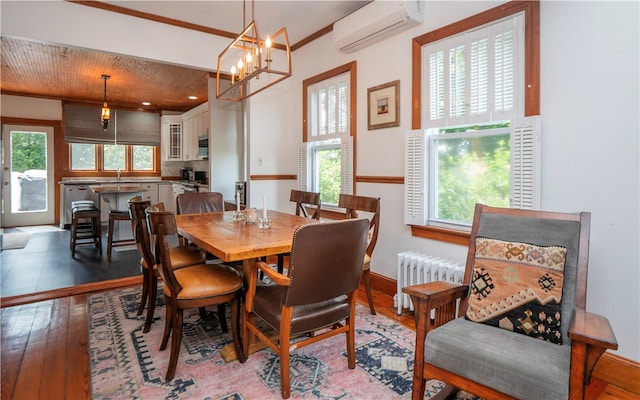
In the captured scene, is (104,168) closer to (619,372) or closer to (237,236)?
(237,236)

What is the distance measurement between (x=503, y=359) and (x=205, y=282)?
1.53 metres

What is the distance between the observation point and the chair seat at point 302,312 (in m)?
1.79

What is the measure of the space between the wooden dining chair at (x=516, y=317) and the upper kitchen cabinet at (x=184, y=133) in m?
5.50

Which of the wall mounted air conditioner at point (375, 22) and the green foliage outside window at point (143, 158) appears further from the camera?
the green foliage outside window at point (143, 158)

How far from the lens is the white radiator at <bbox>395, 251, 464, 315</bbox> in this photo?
2.46 metres

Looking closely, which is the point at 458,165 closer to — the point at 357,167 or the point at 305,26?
Result: the point at 357,167

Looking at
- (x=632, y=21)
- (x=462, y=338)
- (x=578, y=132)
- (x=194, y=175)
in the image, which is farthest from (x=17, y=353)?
(x=194, y=175)

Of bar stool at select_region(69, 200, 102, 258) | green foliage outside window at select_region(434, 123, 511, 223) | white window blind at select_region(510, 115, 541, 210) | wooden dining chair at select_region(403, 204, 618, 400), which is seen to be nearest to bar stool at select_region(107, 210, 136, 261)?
bar stool at select_region(69, 200, 102, 258)

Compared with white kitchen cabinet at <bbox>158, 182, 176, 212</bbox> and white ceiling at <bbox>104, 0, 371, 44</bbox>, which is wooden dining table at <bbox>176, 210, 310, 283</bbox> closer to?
white ceiling at <bbox>104, 0, 371, 44</bbox>

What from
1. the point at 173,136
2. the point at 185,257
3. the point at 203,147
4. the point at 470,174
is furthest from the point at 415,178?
the point at 173,136

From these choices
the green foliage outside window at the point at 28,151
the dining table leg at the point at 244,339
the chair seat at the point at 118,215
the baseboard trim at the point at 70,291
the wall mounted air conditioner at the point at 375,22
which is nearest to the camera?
the dining table leg at the point at 244,339

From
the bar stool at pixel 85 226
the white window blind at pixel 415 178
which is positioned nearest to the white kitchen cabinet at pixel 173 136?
the bar stool at pixel 85 226

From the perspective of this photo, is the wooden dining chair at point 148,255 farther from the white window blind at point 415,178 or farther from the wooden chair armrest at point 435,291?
the white window blind at point 415,178

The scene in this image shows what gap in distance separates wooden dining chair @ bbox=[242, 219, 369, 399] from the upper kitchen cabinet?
16.6 ft
